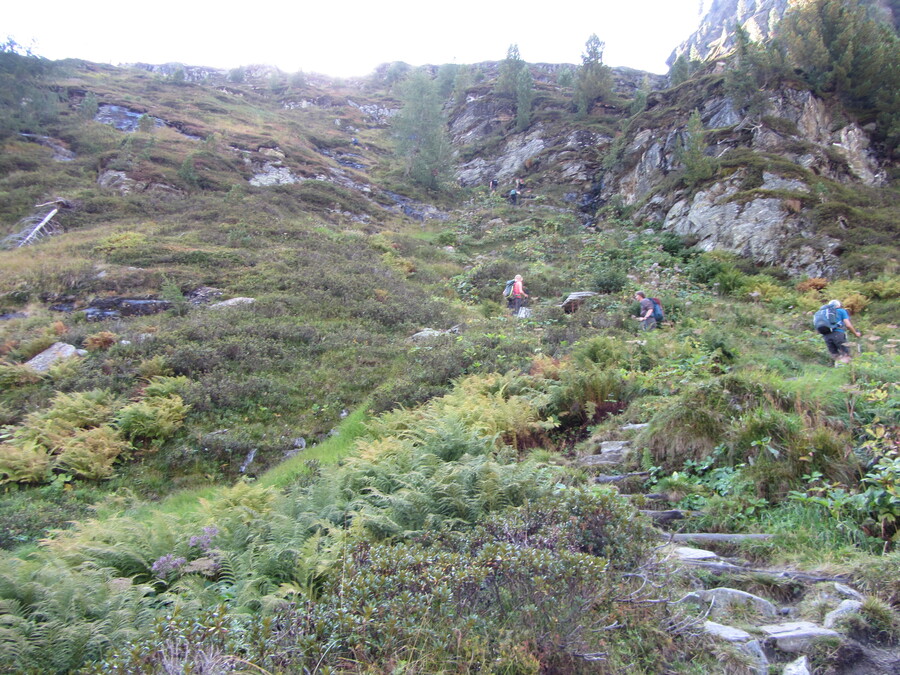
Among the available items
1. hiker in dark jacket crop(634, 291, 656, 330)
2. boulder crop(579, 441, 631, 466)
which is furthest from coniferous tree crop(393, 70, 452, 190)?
boulder crop(579, 441, 631, 466)

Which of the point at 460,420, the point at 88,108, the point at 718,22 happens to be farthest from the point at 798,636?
the point at 718,22

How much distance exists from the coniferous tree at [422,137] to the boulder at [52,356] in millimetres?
32560

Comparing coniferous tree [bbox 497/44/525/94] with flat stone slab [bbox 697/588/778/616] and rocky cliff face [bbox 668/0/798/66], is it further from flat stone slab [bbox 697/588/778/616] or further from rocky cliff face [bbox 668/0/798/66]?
flat stone slab [bbox 697/588/778/616]

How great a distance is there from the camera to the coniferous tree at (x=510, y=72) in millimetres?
54219

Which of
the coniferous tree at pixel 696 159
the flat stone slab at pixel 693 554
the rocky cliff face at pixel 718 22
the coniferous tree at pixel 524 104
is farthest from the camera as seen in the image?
the rocky cliff face at pixel 718 22

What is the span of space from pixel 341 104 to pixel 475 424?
7539 cm

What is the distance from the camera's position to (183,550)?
13.8 ft

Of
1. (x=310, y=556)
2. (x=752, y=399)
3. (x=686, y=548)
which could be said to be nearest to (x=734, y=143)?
(x=752, y=399)

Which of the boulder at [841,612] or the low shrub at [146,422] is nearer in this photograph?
the boulder at [841,612]

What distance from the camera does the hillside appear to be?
2.68m

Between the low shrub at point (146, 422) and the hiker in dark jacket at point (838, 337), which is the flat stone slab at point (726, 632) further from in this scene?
the low shrub at point (146, 422)

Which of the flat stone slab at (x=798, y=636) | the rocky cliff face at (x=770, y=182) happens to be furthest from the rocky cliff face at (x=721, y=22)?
the flat stone slab at (x=798, y=636)

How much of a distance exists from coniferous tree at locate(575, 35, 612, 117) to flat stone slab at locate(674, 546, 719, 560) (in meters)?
47.5

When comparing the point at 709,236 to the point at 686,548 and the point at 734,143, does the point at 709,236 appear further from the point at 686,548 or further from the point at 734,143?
the point at 686,548
